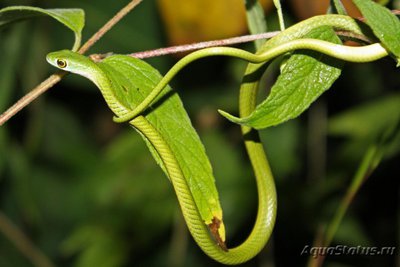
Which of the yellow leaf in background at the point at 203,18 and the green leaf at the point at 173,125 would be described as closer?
the green leaf at the point at 173,125

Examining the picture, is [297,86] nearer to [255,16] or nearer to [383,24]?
[383,24]

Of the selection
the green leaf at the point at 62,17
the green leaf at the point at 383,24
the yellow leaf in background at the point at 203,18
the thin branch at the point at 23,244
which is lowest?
the thin branch at the point at 23,244

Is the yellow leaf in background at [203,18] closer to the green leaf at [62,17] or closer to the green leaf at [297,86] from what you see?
the green leaf at [62,17]

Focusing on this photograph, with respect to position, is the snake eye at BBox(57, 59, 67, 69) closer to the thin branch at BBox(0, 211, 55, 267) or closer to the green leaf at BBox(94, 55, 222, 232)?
the green leaf at BBox(94, 55, 222, 232)

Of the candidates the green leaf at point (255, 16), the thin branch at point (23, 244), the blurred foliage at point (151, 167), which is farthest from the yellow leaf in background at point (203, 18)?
the thin branch at point (23, 244)

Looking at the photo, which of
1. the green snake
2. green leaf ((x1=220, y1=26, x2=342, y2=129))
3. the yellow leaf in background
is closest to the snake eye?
the green snake

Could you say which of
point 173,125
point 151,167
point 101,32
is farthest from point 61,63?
point 151,167
